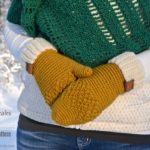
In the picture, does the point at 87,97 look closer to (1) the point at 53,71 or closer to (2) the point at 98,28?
(1) the point at 53,71


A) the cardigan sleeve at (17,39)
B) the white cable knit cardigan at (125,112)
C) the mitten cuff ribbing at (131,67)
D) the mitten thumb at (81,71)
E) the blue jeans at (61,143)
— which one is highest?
the mitten thumb at (81,71)

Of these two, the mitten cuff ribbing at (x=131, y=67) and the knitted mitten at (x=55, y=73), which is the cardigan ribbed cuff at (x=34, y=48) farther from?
the mitten cuff ribbing at (x=131, y=67)

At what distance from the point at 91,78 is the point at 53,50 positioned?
0.14 metres

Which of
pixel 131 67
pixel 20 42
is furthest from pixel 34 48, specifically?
pixel 131 67

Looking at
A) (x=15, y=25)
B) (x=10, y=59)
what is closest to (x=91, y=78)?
(x=15, y=25)

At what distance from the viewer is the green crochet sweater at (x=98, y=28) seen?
3.40 feet

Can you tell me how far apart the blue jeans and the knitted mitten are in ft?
0.62

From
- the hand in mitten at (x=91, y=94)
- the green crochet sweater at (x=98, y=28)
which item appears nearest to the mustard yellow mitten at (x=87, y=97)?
the hand in mitten at (x=91, y=94)

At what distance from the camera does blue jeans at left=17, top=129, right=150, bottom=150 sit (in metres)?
1.10

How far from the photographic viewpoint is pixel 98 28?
1.04 metres

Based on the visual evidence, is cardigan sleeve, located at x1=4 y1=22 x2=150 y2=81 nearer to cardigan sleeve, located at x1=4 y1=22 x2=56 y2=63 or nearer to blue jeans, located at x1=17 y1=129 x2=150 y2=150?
cardigan sleeve, located at x1=4 y1=22 x2=56 y2=63

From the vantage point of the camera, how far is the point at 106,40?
3.41ft

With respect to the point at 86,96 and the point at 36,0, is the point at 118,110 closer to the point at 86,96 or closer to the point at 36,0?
the point at 86,96

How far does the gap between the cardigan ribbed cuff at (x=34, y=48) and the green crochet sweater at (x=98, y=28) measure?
23 millimetres
